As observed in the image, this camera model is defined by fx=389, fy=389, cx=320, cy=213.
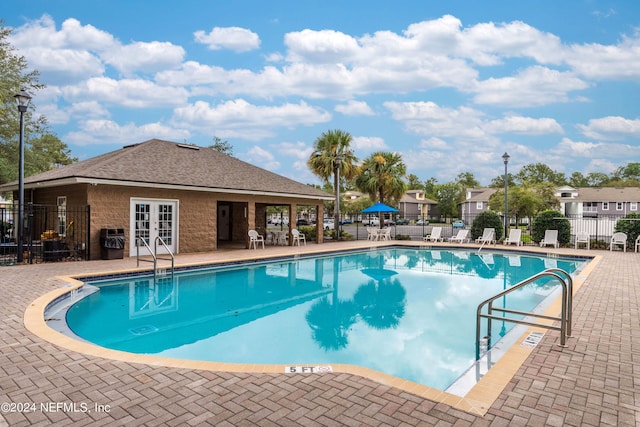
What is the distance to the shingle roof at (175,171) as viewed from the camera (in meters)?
12.8

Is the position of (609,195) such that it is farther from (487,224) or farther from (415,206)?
(487,224)

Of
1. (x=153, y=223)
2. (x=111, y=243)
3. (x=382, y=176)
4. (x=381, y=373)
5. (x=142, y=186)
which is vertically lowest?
(x=381, y=373)

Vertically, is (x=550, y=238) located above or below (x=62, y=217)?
below

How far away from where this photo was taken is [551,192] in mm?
38938

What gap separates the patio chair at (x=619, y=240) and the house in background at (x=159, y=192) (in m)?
13.2

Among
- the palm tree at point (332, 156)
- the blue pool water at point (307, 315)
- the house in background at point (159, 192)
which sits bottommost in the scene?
the blue pool water at point (307, 315)

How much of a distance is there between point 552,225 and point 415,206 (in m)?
44.4

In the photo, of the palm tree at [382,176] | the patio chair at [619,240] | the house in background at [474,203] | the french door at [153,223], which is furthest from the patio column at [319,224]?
the house in background at [474,203]

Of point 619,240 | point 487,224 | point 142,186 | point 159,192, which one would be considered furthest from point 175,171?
point 619,240

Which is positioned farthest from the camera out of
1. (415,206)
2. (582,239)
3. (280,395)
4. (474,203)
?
(415,206)

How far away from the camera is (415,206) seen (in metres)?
62.8

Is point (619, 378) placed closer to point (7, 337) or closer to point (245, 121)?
point (7, 337)

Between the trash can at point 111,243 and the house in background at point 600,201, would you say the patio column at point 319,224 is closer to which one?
the trash can at point 111,243

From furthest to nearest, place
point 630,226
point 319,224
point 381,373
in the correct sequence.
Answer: point 319,224
point 630,226
point 381,373
